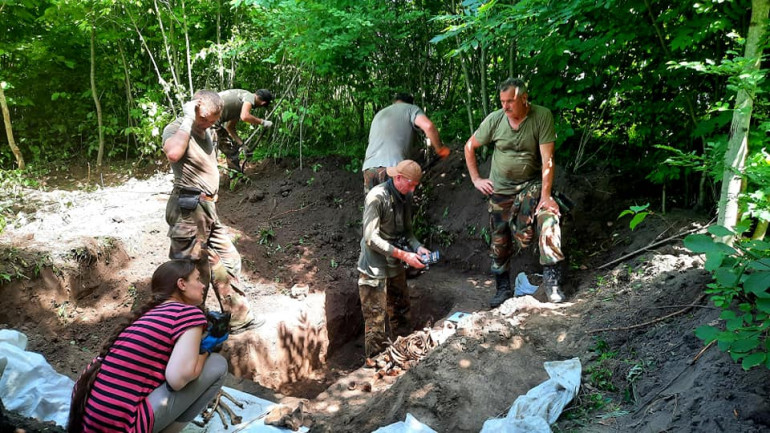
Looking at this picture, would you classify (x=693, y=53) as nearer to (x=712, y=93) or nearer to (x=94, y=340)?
(x=712, y=93)

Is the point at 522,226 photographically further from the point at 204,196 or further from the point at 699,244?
the point at 204,196

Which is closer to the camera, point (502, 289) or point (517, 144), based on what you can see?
point (517, 144)

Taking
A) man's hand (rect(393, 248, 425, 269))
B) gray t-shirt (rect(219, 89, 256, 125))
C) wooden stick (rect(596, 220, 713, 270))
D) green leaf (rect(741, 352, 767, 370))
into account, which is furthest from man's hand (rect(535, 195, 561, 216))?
gray t-shirt (rect(219, 89, 256, 125))

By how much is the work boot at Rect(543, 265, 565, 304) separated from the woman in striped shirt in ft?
9.51

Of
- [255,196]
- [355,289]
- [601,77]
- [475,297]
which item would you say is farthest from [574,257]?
[255,196]

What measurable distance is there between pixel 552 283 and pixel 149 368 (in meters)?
3.22

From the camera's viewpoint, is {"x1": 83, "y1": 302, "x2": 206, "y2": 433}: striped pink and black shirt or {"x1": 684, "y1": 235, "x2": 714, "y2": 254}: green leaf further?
{"x1": 83, "y1": 302, "x2": 206, "y2": 433}: striped pink and black shirt

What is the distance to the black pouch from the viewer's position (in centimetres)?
385

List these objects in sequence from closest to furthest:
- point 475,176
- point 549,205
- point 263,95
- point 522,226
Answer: point 549,205 → point 522,226 → point 475,176 → point 263,95

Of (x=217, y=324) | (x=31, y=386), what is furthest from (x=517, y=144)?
(x=31, y=386)

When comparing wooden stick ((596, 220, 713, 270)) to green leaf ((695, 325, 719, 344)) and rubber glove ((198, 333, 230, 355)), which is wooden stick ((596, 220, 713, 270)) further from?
rubber glove ((198, 333, 230, 355))

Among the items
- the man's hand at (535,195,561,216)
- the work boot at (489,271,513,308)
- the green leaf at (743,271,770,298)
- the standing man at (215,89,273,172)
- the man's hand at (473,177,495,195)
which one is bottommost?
the work boot at (489,271,513,308)

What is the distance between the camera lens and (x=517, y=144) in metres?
4.23

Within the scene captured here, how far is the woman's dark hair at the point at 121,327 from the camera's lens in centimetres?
231
